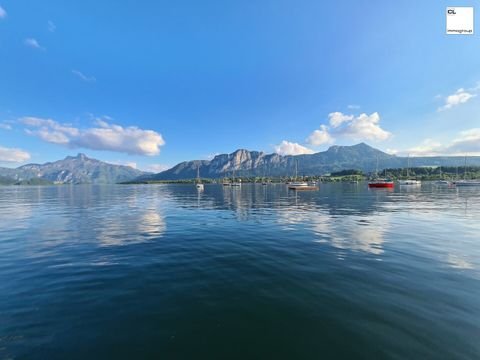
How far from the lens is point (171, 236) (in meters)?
21.6

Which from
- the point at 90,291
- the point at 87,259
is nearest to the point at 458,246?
the point at 90,291

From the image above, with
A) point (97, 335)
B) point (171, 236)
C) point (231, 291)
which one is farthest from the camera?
point (171, 236)

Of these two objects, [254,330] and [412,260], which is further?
[412,260]

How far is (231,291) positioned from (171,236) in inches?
515

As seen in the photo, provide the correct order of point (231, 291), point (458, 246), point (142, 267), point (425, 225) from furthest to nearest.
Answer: point (425, 225) → point (458, 246) → point (142, 267) → point (231, 291)

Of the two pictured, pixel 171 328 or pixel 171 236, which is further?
pixel 171 236

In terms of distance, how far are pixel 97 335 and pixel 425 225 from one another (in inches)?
1242

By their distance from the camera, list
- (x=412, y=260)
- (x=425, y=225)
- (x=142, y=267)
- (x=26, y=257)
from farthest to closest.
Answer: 1. (x=425, y=225)
2. (x=26, y=257)
3. (x=412, y=260)
4. (x=142, y=267)

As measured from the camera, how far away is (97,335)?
7.11 metres

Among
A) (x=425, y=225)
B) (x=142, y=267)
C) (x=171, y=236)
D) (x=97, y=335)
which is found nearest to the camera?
(x=97, y=335)

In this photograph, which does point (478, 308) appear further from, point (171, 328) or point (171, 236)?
point (171, 236)

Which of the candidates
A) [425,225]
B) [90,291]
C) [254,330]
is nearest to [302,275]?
[254,330]

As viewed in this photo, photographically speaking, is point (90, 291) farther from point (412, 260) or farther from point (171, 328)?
point (412, 260)

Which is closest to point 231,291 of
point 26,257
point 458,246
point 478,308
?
point 478,308
